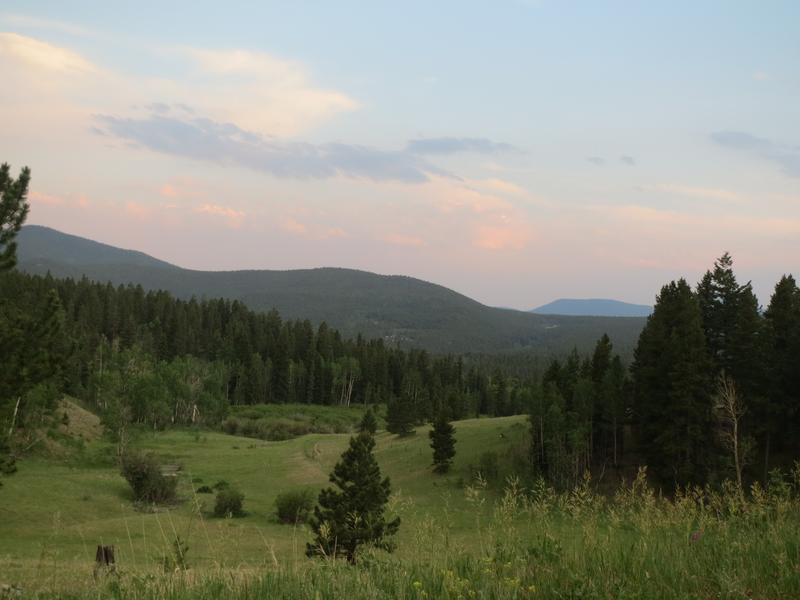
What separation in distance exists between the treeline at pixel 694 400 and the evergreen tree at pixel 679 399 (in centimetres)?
8

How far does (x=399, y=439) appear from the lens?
258 ft

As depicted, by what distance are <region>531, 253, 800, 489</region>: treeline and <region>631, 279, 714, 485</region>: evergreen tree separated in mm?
76

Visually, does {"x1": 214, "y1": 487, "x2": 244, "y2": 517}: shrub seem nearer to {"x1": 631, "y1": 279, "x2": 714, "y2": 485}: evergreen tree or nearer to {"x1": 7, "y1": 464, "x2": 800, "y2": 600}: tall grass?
{"x1": 631, "y1": 279, "x2": 714, "y2": 485}: evergreen tree

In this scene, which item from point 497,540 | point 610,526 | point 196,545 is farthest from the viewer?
point 196,545

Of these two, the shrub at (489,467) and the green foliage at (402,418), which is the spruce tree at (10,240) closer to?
the shrub at (489,467)

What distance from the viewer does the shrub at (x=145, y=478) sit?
44.9 m

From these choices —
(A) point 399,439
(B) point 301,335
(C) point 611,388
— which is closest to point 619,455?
(C) point 611,388

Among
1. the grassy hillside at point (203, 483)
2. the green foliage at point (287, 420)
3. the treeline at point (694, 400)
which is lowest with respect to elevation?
the green foliage at point (287, 420)

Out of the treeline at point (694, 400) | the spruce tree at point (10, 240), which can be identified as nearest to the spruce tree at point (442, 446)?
the treeline at point (694, 400)

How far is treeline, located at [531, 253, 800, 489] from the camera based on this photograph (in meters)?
40.8

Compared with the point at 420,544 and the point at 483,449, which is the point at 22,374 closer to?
the point at 420,544

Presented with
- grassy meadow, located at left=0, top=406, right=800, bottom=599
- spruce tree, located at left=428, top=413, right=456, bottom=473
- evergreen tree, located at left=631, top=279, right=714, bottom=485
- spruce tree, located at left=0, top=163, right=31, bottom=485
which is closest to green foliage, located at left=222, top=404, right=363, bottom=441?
spruce tree, located at left=428, top=413, right=456, bottom=473

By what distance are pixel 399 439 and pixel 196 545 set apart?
5184 cm

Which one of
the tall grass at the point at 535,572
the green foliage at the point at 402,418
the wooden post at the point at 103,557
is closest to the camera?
the tall grass at the point at 535,572
